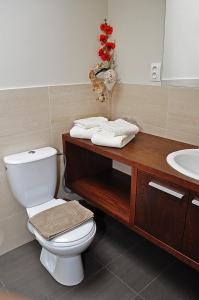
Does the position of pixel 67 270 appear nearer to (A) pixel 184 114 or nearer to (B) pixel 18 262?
(B) pixel 18 262

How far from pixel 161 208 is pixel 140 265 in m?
0.64

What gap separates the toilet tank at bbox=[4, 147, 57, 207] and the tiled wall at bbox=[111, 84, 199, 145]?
0.71 metres

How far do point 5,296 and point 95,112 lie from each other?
5.33 feet

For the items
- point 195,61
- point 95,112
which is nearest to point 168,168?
point 195,61

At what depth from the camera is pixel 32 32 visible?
1537 millimetres

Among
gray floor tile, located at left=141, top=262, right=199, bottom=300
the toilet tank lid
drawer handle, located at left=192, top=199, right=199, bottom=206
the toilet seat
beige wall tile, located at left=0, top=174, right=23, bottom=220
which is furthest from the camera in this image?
beige wall tile, located at left=0, top=174, right=23, bottom=220

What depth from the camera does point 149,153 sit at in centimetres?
144

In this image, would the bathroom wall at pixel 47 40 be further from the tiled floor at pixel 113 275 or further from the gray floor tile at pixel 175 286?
the gray floor tile at pixel 175 286

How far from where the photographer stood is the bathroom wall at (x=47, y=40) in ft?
4.79

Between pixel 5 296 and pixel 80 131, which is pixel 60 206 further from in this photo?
pixel 5 296

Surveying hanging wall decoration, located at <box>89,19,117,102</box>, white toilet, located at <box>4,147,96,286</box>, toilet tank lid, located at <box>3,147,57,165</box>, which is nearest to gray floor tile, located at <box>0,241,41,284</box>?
white toilet, located at <box>4,147,96,286</box>

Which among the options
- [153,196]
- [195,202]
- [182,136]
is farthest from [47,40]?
[195,202]

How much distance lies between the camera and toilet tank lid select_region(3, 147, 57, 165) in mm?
1528

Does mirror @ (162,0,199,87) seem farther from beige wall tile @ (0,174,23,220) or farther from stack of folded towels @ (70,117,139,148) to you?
beige wall tile @ (0,174,23,220)
